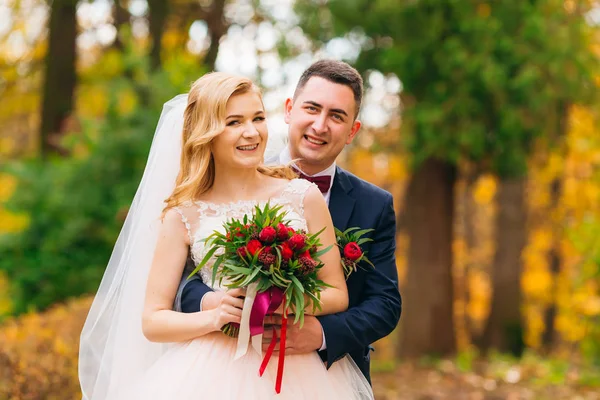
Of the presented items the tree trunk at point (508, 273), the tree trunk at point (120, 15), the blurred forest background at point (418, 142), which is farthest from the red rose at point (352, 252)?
the tree trunk at point (120, 15)

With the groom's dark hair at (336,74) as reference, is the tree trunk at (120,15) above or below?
above

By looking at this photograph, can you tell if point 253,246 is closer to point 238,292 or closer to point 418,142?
point 238,292

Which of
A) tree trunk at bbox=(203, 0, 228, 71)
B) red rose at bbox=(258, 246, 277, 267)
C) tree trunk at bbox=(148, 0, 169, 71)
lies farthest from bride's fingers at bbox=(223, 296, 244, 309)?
tree trunk at bbox=(203, 0, 228, 71)

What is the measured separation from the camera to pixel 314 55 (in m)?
11.5

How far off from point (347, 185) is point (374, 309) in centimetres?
70

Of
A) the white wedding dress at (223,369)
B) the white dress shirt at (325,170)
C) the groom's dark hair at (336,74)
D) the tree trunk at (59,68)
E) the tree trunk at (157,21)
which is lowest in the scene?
the white wedding dress at (223,369)

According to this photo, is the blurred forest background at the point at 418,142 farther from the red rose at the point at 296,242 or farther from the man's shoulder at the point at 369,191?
the red rose at the point at 296,242

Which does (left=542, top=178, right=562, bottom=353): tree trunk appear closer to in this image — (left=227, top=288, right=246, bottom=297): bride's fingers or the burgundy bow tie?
the burgundy bow tie

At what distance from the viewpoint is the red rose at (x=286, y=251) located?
2.93 m

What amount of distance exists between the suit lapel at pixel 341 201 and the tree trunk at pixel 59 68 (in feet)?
35.5

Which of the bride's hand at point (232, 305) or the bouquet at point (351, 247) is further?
the bouquet at point (351, 247)

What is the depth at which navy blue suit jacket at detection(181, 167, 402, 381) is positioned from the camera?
11.0 feet

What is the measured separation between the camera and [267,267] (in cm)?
295

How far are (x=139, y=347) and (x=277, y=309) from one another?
1.02m
